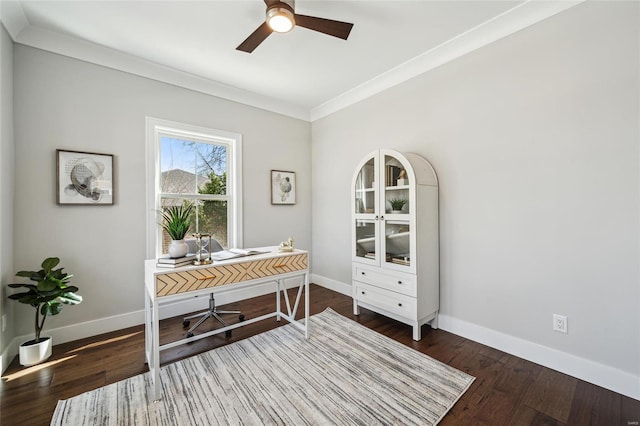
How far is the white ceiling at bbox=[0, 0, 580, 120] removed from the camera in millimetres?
1999

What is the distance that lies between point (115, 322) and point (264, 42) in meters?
3.12

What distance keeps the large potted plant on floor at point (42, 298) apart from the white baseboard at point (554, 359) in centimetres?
343

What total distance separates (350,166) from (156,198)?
2.40 meters

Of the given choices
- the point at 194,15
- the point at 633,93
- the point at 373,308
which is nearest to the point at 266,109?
the point at 194,15

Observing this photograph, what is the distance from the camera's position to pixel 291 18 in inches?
69.3

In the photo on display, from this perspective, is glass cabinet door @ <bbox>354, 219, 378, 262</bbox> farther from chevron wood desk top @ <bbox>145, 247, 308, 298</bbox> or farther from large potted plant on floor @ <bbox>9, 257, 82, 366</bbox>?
large potted plant on floor @ <bbox>9, 257, 82, 366</bbox>

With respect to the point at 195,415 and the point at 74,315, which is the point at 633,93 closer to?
the point at 195,415

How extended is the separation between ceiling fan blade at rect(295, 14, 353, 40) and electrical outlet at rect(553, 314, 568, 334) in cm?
261

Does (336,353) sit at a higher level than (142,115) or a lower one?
lower

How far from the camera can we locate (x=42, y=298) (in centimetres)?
201

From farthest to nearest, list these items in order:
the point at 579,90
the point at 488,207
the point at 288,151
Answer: the point at 288,151 < the point at 488,207 < the point at 579,90

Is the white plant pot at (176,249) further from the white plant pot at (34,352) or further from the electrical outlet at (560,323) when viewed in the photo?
the electrical outlet at (560,323)

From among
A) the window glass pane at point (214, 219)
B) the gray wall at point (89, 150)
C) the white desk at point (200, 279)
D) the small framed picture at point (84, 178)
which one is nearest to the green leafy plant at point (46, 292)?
the gray wall at point (89, 150)

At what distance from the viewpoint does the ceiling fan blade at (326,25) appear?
5.82 feet
